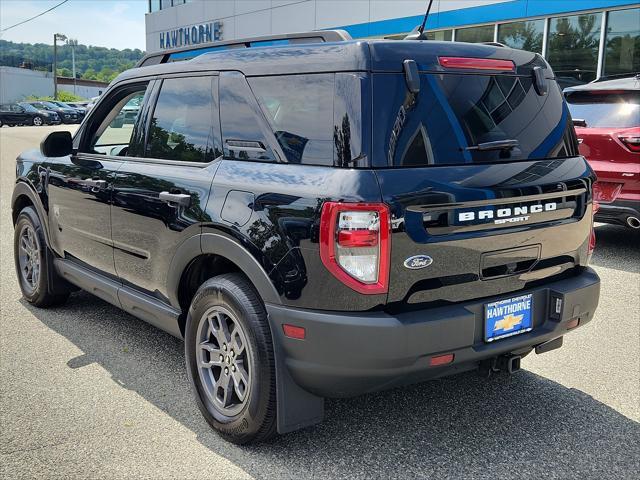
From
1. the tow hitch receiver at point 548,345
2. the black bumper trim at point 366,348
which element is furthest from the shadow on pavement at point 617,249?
the black bumper trim at point 366,348

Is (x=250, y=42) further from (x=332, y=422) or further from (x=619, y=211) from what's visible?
(x=619, y=211)

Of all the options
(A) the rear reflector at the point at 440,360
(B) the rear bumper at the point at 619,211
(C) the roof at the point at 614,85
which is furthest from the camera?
(C) the roof at the point at 614,85

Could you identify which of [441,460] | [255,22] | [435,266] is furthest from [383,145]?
[255,22]

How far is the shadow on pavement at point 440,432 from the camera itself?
295 centimetres

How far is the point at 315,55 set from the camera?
9.54ft

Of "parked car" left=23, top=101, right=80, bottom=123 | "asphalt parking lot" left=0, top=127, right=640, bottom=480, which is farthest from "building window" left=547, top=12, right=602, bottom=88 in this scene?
"parked car" left=23, top=101, right=80, bottom=123

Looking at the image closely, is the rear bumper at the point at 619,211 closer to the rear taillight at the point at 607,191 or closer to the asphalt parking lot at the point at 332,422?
the rear taillight at the point at 607,191

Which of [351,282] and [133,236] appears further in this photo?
[133,236]

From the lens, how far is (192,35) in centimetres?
3197

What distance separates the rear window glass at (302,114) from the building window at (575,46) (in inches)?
519

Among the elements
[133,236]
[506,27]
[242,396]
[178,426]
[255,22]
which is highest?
[255,22]

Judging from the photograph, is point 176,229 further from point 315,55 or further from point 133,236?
point 315,55

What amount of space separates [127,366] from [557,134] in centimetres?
288

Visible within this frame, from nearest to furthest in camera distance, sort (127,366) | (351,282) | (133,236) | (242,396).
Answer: (351,282), (242,396), (133,236), (127,366)
